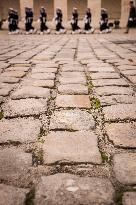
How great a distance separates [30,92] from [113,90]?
936 mm

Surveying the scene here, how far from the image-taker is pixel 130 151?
1778 mm

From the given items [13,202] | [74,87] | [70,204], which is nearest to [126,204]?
[70,204]

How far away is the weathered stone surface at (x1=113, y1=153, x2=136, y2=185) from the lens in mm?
1477

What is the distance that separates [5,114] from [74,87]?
44.8 inches

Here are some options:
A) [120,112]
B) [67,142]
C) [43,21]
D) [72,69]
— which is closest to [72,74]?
[72,69]

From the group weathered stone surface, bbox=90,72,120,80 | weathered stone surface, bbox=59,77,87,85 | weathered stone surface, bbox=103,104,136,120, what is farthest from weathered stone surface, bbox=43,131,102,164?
weathered stone surface, bbox=90,72,120,80

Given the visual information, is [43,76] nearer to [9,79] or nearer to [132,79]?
[9,79]

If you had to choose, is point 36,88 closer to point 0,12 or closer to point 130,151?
point 130,151

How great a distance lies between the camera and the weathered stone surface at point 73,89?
10.2ft

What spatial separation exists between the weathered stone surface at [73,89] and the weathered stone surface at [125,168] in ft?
4.75

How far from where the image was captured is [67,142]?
189 centimetres

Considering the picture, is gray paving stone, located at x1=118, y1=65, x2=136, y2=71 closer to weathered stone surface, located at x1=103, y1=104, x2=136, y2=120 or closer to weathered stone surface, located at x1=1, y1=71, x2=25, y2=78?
weathered stone surface, located at x1=1, y1=71, x2=25, y2=78

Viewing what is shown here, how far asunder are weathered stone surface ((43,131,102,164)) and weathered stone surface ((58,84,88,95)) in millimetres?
1108

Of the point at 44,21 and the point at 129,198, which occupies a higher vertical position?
the point at 44,21
